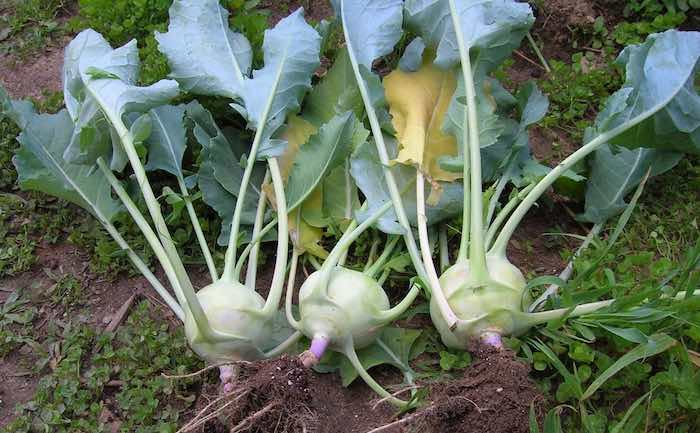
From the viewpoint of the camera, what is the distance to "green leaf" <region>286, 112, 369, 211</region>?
2895 millimetres

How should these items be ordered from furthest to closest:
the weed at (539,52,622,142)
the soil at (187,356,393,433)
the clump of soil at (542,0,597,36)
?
the clump of soil at (542,0,597,36) → the weed at (539,52,622,142) → the soil at (187,356,393,433)

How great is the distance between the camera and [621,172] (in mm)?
3070

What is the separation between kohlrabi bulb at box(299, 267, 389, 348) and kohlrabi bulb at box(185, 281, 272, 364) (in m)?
0.16

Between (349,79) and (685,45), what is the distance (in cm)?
130

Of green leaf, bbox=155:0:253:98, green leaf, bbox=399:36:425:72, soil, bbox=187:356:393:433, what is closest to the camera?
soil, bbox=187:356:393:433

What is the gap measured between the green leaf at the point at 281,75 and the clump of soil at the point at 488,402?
4.09ft

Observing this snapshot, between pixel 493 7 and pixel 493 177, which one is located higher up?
pixel 493 7

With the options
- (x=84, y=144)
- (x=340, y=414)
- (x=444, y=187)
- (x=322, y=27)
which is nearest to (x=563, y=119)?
(x=444, y=187)

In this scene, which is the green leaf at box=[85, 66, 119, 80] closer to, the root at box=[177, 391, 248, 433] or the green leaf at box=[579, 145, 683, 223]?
the root at box=[177, 391, 248, 433]

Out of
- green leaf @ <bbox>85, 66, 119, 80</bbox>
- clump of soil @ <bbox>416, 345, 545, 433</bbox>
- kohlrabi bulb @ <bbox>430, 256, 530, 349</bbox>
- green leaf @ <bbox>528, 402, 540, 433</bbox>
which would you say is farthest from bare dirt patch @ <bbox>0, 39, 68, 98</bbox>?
green leaf @ <bbox>528, 402, 540, 433</bbox>

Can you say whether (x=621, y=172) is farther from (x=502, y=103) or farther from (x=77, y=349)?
(x=77, y=349)

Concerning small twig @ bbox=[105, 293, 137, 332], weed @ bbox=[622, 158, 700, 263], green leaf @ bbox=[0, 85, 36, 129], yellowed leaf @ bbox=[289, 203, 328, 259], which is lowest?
weed @ bbox=[622, 158, 700, 263]

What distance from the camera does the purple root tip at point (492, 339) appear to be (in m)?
2.50

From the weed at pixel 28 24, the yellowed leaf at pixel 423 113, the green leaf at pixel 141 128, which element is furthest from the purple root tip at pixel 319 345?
the weed at pixel 28 24
